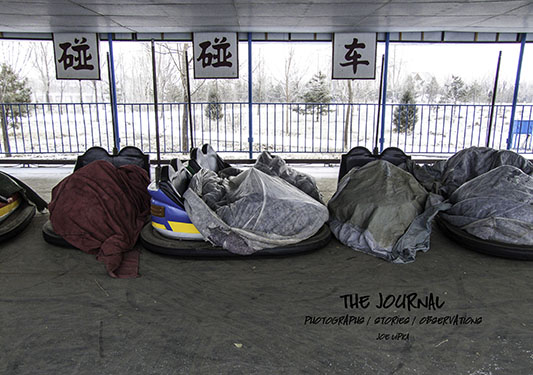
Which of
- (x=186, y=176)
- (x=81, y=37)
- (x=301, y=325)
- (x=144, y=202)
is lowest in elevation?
(x=301, y=325)

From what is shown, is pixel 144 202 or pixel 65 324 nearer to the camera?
pixel 65 324

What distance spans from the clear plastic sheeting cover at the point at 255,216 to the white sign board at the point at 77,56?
3.60 meters

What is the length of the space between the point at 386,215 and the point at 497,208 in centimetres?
68

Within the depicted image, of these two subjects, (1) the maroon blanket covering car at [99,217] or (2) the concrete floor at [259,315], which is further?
(1) the maroon blanket covering car at [99,217]

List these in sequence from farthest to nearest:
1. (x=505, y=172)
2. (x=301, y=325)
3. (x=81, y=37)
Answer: (x=81, y=37) → (x=505, y=172) → (x=301, y=325)

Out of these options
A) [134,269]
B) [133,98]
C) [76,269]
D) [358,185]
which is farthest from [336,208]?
[133,98]

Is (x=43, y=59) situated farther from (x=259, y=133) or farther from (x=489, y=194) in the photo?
(x=489, y=194)

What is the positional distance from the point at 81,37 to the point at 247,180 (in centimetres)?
397

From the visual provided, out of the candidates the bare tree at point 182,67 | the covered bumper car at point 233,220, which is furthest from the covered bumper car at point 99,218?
the bare tree at point 182,67

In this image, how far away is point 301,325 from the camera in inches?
70.2

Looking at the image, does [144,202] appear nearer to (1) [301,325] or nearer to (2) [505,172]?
(1) [301,325]

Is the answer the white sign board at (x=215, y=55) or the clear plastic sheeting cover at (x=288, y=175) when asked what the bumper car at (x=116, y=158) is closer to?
the clear plastic sheeting cover at (x=288, y=175)

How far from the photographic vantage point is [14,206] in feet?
10.1

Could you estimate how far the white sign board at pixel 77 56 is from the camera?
5.29m
